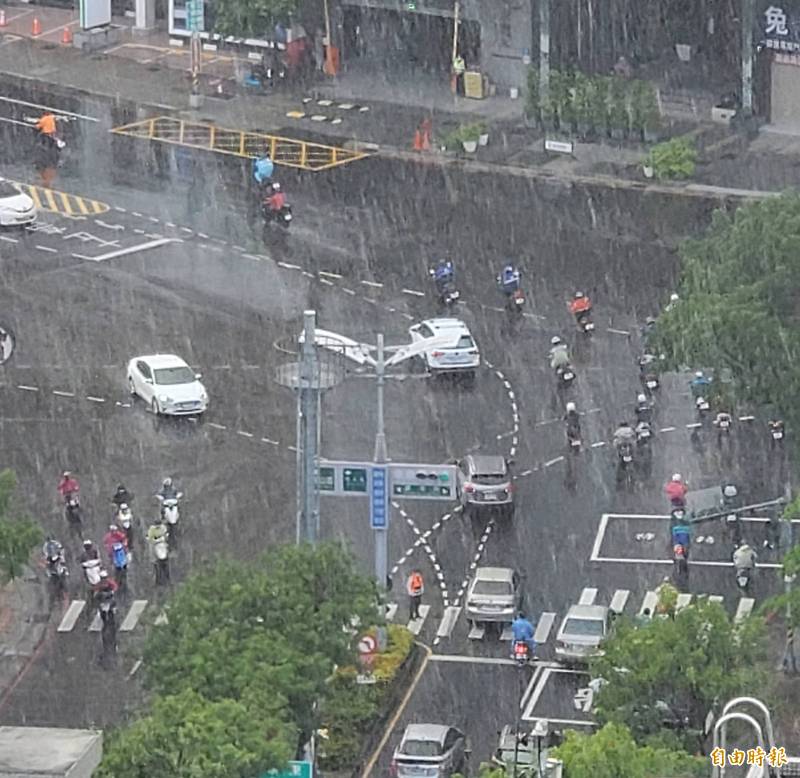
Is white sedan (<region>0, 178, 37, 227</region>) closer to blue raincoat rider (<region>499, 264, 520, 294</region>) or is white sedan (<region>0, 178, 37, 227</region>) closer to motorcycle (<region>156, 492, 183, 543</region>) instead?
blue raincoat rider (<region>499, 264, 520, 294</region>)

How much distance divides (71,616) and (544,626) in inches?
377

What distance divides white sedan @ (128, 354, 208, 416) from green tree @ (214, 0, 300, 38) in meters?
24.3

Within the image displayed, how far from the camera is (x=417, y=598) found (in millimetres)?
53438

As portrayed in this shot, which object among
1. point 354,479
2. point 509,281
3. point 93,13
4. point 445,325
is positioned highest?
point 93,13

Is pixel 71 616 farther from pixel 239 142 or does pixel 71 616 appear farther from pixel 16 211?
pixel 239 142

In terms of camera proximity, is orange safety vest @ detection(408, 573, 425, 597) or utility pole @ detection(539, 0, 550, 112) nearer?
orange safety vest @ detection(408, 573, 425, 597)

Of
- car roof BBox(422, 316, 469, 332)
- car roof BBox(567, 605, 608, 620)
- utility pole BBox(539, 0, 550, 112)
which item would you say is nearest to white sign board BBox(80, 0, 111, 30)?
utility pole BBox(539, 0, 550, 112)

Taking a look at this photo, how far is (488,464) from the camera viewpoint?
57781 millimetres

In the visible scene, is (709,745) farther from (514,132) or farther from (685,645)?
(514,132)

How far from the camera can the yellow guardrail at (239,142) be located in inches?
3187

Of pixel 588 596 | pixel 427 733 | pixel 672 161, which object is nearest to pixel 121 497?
pixel 588 596

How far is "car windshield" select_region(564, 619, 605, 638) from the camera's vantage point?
50.9 meters

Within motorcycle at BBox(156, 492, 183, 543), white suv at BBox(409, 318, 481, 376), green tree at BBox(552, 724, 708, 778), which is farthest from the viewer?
white suv at BBox(409, 318, 481, 376)

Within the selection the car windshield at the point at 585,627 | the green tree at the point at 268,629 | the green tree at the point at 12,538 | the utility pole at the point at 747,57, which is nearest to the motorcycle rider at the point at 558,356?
the car windshield at the point at 585,627
